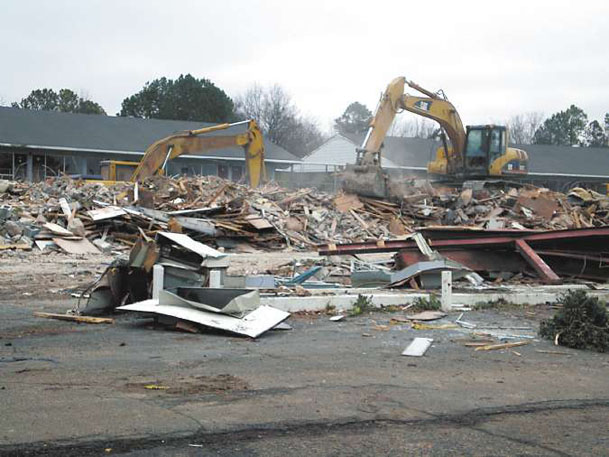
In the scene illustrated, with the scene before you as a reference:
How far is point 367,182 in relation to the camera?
27.1 m

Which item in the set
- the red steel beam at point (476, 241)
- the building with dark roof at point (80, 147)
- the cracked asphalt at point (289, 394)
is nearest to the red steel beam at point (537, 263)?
the red steel beam at point (476, 241)

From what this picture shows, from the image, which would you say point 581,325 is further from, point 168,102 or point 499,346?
point 168,102

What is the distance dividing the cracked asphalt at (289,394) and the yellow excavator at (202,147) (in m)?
18.7

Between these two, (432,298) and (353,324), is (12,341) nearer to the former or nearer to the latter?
(353,324)

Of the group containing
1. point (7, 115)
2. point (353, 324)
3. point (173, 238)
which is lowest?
point (353, 324)

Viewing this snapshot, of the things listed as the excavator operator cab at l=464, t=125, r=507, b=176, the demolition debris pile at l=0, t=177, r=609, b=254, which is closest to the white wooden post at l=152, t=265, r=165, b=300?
the demolition debris pile at l=0, t=177, r=609, b=254

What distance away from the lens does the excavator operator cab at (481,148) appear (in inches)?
1230

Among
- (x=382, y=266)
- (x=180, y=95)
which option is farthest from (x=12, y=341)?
(x=180, y=95)

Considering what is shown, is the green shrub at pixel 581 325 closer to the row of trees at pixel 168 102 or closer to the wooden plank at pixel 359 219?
the wooden plank at pixel 359 219

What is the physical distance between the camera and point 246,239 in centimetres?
2288

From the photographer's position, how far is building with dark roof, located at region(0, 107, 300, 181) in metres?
42.0

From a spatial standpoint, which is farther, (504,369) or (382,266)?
(382,266)

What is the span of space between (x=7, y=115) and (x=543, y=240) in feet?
125

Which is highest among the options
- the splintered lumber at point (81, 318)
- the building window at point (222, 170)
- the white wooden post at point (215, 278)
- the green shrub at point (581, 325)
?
the building window at point (222, 170)
